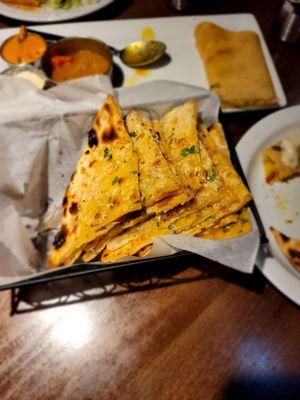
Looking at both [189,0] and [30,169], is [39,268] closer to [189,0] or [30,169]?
[30,169]

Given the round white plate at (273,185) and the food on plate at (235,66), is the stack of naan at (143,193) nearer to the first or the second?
the round white plate at (273,185)

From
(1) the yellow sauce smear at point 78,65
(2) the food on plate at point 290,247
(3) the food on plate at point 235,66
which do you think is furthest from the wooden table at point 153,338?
(1) the yellow sauce smear at point 78,65

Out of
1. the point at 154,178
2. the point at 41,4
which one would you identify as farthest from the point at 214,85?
the point at 41,4

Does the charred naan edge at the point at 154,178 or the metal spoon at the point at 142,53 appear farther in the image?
the metal spoon at the point at 142,53

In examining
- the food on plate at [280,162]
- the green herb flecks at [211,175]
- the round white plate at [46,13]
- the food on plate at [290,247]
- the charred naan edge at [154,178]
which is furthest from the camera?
the round white plate at [46,13]

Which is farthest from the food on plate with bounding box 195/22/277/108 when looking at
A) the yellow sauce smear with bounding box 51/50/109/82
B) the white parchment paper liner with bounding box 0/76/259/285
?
the yellow sauce smear with bounding box 51/50/109/82

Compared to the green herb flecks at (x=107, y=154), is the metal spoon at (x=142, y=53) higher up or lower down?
higher up
